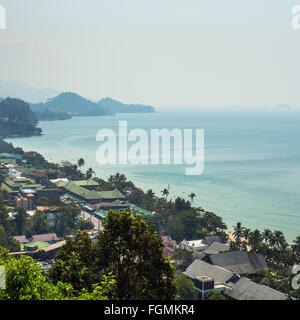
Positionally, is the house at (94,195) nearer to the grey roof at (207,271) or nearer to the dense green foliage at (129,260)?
the grey roof at (207,271)

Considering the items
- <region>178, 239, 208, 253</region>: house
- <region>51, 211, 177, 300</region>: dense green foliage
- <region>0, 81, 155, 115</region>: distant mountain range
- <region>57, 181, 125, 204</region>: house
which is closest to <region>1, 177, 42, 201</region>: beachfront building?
<region>57, 181, 125, 204</region>: house

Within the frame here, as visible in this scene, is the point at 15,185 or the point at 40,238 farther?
the point at 15,185

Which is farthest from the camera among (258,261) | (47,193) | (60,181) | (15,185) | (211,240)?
(60,181)

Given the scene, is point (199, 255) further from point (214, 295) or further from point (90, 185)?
point (90, 185)

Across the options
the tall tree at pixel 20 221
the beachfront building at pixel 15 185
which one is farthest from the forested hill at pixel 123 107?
the tall tree at pixel 20 221

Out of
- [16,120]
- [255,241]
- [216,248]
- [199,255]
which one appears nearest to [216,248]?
[216,248]
